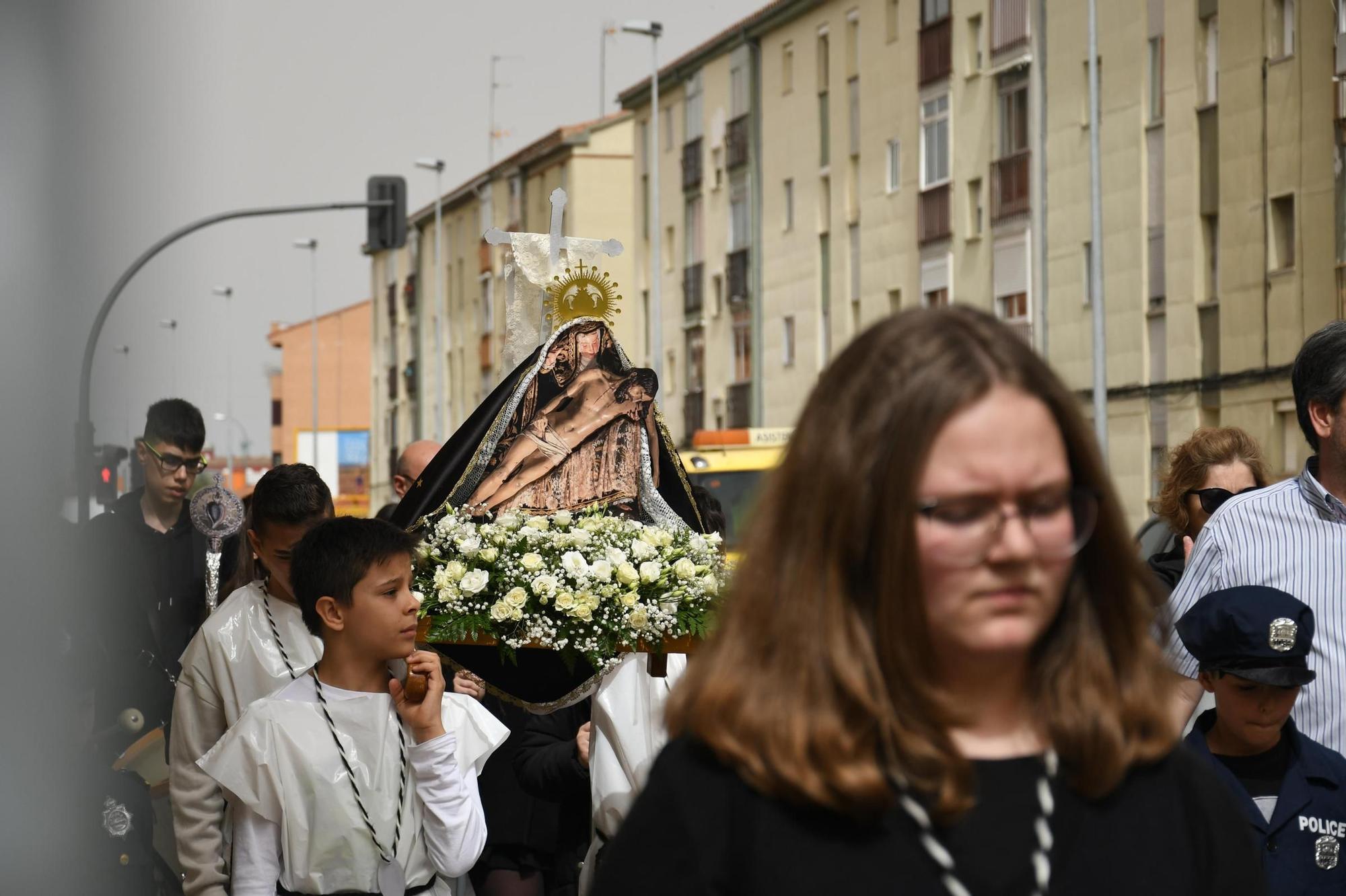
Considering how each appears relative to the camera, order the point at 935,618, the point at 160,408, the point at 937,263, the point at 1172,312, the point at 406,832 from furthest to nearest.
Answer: the point at 937,263, the point at 1172,312, the point at 406,832, the point at 160,408, the point at 935,618

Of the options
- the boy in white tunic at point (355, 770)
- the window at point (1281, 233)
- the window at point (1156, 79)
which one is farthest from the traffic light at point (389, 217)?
the boy in white tunic at point (355, 770)

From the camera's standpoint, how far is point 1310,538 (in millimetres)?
4832

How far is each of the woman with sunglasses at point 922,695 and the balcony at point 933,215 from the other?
35.6 metres

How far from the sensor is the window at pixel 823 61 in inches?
1688

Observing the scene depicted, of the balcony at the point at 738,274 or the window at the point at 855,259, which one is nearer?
the window at the point at 855,259

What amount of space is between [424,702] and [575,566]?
914mm

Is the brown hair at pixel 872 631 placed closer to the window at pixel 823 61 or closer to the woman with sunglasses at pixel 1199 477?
the woman with sunglasses at pixel 1199 477

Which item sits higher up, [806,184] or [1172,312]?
[806,184]

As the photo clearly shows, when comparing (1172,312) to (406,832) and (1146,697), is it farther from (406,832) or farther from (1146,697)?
(1146,697)

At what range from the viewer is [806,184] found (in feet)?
145

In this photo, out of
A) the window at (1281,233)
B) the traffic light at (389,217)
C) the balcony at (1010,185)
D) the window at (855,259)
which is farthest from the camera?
the window at (855,259)

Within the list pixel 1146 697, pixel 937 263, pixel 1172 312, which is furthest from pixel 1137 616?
pixel 937 263

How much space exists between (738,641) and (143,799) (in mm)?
4223

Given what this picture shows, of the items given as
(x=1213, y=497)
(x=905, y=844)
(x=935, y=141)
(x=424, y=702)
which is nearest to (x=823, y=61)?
(x=935, y=141)
